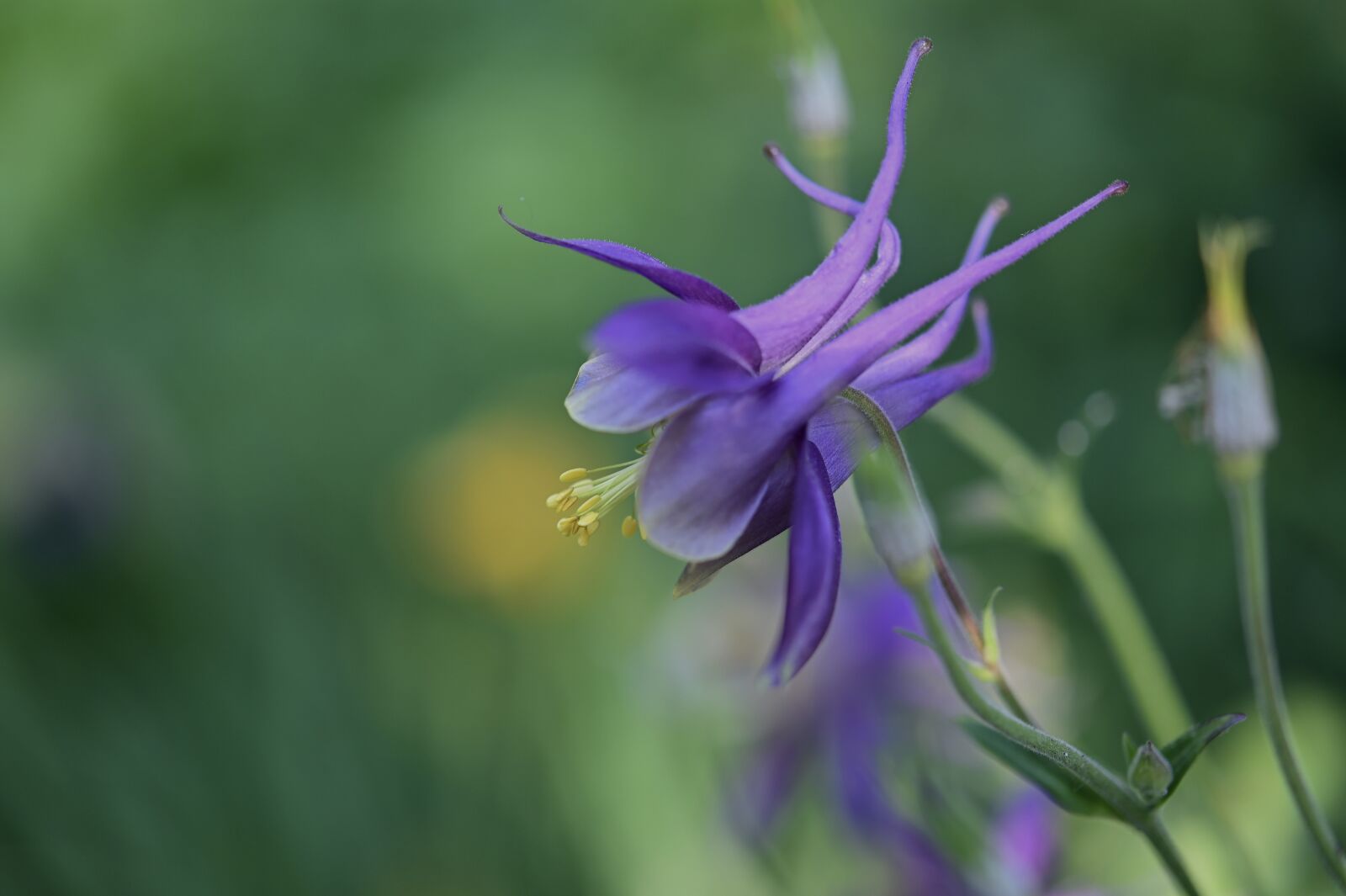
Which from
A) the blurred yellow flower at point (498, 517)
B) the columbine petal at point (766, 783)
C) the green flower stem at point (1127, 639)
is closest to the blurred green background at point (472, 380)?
the blurred yellow flower at point (498, 517)

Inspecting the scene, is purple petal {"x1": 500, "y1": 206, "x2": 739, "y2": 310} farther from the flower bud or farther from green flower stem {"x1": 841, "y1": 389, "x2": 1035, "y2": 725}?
the flower bud

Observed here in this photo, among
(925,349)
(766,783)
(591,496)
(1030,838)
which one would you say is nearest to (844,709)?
(766,783)

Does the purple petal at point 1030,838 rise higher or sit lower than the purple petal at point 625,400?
lower

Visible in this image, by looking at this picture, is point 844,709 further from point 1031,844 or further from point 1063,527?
point 1063,527

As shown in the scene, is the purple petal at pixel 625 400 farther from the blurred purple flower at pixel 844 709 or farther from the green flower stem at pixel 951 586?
the blurred purple flower at pixel 844 709

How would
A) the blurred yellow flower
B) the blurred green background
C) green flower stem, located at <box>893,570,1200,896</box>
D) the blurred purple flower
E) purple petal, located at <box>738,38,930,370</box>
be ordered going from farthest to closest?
the blurred yellow flower → the blurred green background → the blurred purple flower → purple petal, located at <box>738,38,930,370</box> → green flower stem, located at <box>893,570,1200,896</box>

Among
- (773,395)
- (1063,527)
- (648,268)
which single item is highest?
(648,268)

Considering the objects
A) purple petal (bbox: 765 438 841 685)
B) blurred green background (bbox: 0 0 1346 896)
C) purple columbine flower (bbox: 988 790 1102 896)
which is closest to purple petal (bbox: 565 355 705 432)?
purple petal (bbox: 765 438 841 685)
